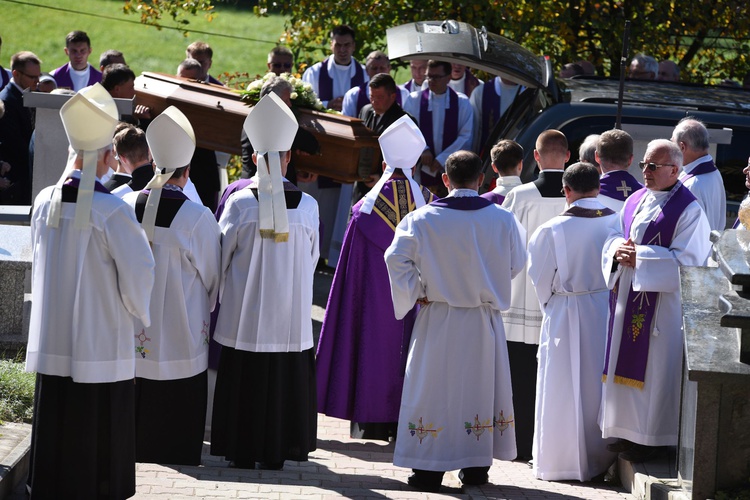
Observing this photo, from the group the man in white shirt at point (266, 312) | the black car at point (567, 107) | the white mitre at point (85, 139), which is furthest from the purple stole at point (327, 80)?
the white mitre at point (85, 139)

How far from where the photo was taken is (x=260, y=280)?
6.66m

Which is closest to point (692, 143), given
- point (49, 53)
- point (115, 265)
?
point (115, 265)

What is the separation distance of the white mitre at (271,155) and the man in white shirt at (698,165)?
2.43 metres

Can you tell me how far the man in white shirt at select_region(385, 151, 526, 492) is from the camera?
637 cm

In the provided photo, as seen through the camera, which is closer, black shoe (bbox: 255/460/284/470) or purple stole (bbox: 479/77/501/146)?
black shoe (bbox: 255/460/284/470)

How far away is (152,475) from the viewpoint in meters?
6.15

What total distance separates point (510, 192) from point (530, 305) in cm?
72

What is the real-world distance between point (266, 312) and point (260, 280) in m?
0.18

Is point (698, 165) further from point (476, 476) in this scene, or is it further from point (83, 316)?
point (83, 316)

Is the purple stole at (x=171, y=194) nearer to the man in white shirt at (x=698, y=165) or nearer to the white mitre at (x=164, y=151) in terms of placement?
the white mitre at (x=164, y=151)

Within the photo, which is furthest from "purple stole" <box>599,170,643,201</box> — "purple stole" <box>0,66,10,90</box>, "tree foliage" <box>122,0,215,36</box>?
"purple stole" <box>0,66,10,90</box>

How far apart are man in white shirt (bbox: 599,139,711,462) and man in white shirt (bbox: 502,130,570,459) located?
2.96 ft

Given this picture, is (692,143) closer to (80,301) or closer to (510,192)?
(510,192)

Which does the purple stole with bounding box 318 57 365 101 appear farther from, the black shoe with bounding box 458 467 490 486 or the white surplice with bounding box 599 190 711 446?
the black shoe with bounding box 458 467 490 486
